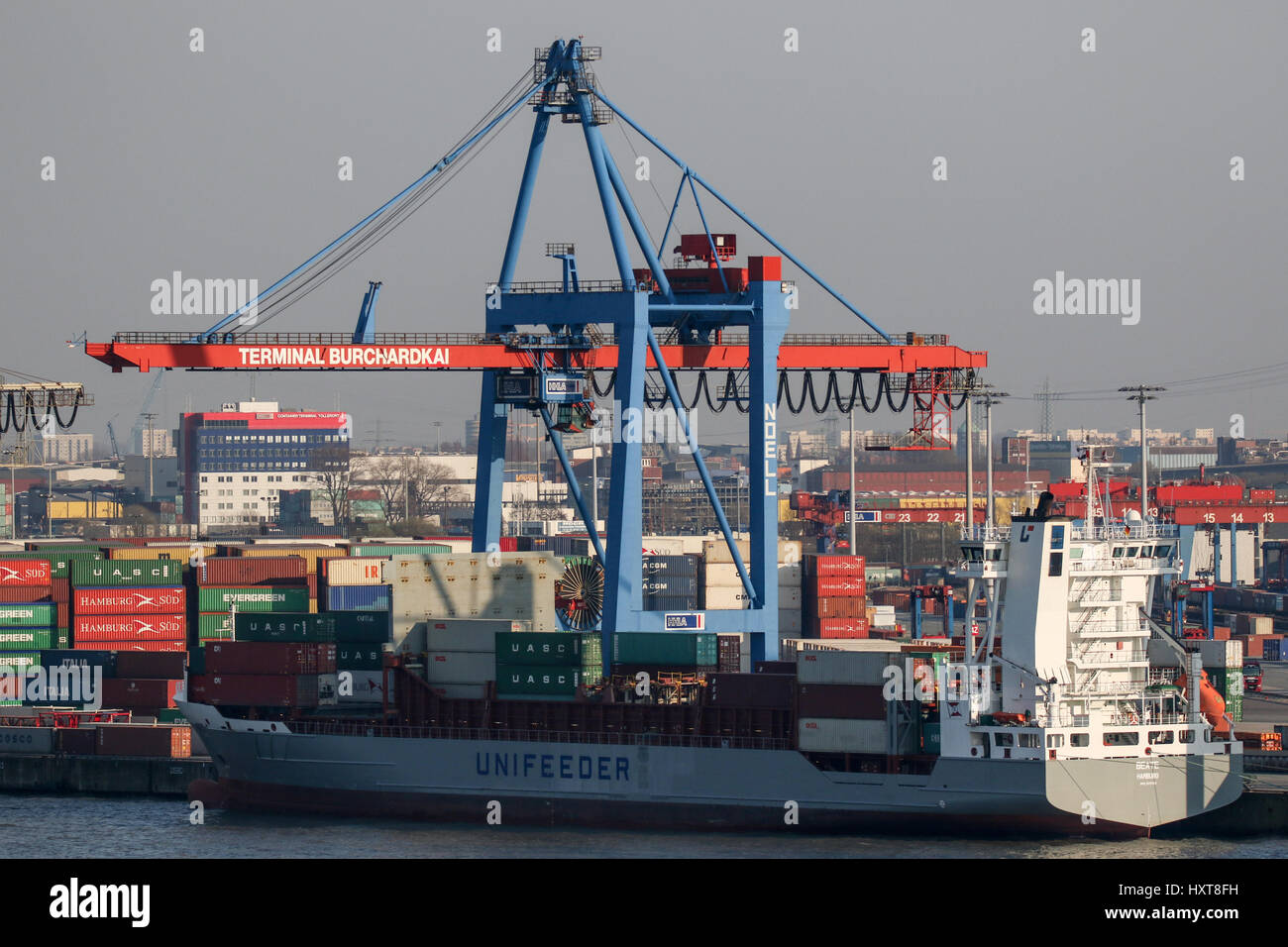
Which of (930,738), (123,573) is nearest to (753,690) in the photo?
(930,738)

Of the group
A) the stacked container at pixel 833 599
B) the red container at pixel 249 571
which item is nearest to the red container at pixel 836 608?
the stacked container at pixel 833 599

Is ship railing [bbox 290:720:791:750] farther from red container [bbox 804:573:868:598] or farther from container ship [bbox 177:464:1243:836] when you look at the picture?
red container [bbox 804:573:868:598]

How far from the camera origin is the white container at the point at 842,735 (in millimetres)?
46656

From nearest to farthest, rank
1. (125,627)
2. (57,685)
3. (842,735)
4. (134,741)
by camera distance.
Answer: (842,735) → (134,741) → (57,685) → (125,627)

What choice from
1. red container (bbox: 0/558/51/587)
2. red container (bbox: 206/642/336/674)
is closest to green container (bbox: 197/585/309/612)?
red container (bbox: 0/558/51/587)

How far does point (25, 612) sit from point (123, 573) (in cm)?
366

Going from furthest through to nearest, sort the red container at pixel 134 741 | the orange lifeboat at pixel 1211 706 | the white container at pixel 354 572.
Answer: the white container at pixel 354 572, the red container at pixel 134 741, the orange lifeboat at pixel 1211 706

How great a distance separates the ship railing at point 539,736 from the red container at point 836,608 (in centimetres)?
1526

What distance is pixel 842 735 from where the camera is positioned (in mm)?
46938

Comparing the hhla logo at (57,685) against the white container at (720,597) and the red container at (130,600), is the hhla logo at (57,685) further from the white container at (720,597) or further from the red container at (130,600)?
the white container at (720,597)

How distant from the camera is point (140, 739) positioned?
5900 cm

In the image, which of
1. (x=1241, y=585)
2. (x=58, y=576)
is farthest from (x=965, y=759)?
(x=1241, y=585)

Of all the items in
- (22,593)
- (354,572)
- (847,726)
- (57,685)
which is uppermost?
(354,572)

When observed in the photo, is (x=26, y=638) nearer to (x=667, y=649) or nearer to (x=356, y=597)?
(x=356, y=597)
